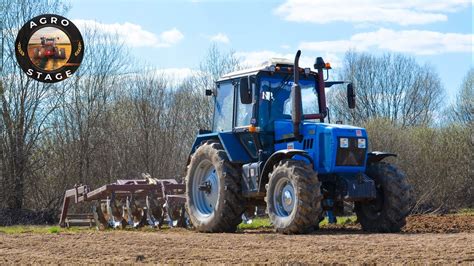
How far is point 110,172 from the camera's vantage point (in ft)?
90.7

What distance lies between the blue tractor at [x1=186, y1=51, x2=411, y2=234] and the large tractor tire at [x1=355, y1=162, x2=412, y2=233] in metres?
0.02

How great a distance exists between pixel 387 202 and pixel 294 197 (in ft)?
5.06

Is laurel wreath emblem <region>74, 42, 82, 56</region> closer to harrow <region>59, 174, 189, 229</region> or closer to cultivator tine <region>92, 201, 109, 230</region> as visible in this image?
harrow <region>59, 174, 189, 229</region>

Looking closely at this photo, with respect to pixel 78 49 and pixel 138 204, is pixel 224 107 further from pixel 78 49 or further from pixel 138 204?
pixel 138 204

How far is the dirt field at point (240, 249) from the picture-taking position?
7821 millimetres

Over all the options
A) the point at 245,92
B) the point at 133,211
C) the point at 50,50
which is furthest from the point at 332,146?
the point at 133,211

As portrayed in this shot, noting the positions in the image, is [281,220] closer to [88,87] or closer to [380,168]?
[380,168]

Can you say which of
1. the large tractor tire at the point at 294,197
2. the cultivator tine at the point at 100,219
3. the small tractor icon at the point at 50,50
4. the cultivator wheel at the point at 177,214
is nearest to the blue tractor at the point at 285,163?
the large tractor tire at the point at 294,197

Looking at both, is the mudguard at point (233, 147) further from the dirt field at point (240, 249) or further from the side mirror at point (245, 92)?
the dirt field at point (240, 249)

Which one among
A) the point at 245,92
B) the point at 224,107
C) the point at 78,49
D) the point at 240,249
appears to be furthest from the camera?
the point at 78,49

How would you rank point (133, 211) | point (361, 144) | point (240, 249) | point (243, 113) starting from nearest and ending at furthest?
point (240, 249)
point (361, 144)
point (243, 113)
point (133, 211)

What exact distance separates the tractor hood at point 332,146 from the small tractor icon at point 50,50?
4547 mm

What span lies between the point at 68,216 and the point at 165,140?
12.1 meters

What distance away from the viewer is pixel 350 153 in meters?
11.4
